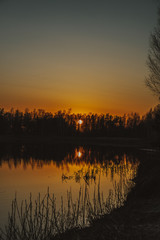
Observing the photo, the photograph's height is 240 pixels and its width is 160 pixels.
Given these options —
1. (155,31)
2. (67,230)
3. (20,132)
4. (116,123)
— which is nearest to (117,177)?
(155,31)

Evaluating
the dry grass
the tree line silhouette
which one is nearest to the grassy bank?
the dry grass

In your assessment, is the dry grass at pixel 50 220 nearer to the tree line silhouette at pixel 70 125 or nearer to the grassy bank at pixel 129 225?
the grassy bank at pixel 129 225

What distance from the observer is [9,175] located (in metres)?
25.4

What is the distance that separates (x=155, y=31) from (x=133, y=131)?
120 metres

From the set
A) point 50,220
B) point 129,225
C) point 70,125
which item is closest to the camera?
point 50,220

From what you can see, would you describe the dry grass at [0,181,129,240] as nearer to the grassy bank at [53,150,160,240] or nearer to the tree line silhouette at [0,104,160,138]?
the grassy bank at [53,150,160,240]

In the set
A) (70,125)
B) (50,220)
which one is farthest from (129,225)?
(70,125)

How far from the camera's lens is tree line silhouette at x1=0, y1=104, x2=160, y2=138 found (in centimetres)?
12446

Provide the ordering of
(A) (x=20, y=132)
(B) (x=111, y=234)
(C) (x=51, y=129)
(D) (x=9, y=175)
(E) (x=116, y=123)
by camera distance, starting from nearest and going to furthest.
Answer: (B) (x=111, y=234) → (D) (x=9, y=175) → (A) (x=20, y=132) → (C) (x=51, y=129) → (E) (x=116, y=123)

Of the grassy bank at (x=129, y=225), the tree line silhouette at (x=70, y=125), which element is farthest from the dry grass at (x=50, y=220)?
the tree line silhouette at (x=70, y=125)

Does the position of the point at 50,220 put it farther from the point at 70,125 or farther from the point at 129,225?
the point at 70,125

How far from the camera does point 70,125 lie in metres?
146

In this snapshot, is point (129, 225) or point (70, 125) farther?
point (70, 125)

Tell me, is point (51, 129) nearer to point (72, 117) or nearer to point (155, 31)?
point (72, 117)
